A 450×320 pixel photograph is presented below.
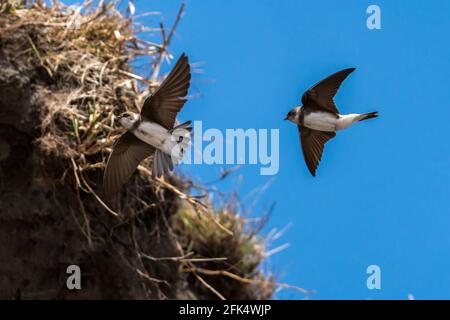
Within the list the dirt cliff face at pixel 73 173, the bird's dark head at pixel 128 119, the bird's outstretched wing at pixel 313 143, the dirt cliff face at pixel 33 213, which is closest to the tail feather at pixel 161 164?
the bird's dark head at pixel 128 119

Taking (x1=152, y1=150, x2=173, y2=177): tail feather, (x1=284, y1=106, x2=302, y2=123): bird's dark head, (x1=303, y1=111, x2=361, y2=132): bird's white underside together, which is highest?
(x1=284, y1=106, x2=302, y2=123): bird's dark head

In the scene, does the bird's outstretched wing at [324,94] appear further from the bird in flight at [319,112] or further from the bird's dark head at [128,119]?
the bird's dark head at [128,119]

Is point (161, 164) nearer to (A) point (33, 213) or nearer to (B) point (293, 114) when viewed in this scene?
(B) point (293, 114)

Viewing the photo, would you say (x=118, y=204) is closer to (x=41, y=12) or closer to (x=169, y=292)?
(x=169, y=292)

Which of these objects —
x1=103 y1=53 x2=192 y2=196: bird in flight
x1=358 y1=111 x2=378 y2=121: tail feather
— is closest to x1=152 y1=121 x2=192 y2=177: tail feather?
x1=103 y1=53 x2=192 y2=196: bird in flight

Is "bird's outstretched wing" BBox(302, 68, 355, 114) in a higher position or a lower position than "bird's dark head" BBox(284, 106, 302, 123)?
higher

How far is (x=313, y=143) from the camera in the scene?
7.70 ft

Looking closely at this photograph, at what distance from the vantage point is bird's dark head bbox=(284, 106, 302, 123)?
226 cm

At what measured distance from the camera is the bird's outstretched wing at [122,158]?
2.59 m

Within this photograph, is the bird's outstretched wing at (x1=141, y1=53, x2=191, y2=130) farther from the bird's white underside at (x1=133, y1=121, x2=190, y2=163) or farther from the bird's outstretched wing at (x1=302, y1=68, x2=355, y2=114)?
the bird's outstretched wing at (x1=302, y1=68, x2=355, y2=114)

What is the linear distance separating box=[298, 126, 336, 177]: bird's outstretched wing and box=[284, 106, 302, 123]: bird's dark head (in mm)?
56

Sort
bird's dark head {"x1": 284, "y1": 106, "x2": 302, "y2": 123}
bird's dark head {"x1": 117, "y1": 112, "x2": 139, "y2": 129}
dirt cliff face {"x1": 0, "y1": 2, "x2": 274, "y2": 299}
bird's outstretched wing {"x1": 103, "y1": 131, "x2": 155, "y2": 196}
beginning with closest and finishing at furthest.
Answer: bird's dark head {"x1": 284, "y1": 106, "x2": 302, "y2": 123}
bird's dark head {"x1": 117, "y1": 112, "x2": 139, "y2": 129}
bird's outstretched wing {"x1": 103, "y1": 131, "x2": 155, "y2": 196}
dirt cliff face {"x1": 0, "y1": 2, "x2": 274, "y2": 299}

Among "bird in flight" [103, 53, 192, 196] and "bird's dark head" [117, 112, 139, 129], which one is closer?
"bird in flight" [103, 53, 192, 196]

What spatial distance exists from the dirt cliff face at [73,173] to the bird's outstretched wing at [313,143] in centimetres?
119
